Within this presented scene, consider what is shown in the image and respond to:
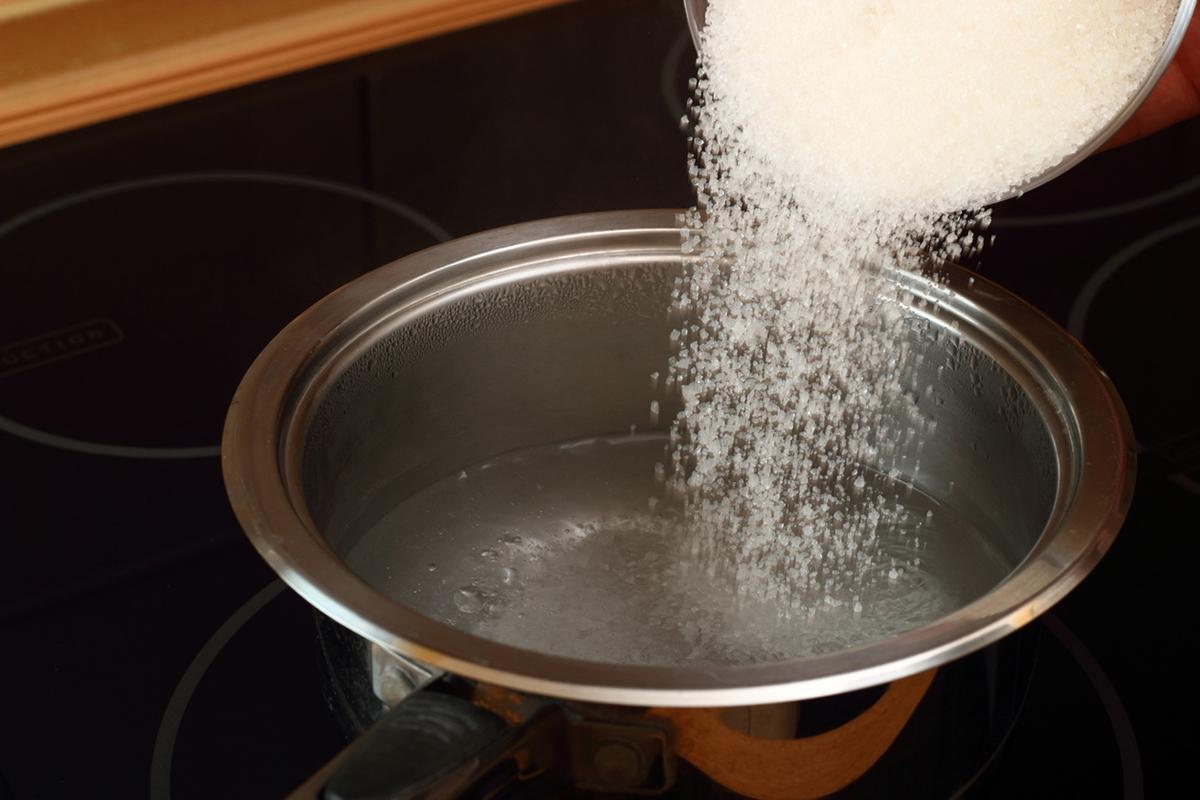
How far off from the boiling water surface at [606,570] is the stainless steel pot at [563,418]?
0.6 inches

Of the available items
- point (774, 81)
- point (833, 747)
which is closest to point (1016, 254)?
point (774, 81)

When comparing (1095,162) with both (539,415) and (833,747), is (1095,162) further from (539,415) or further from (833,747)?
(833,747)

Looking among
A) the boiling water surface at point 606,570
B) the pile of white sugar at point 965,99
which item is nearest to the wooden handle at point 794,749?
the boiling water surface at point 606,570

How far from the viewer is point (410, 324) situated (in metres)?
0.70

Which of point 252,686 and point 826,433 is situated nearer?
point 252,686

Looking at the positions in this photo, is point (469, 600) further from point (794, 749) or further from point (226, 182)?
point (226, 182)

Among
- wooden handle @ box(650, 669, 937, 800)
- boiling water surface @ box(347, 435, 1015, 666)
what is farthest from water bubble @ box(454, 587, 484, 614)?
wooden handle @ box(650, 669, 937, 800)

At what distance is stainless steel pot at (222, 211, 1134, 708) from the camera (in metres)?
0.46

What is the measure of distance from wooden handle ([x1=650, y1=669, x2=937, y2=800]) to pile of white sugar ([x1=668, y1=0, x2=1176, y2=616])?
0.20 m

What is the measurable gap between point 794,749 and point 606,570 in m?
0.26

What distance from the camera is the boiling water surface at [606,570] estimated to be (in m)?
0.68

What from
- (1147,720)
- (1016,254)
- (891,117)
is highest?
(891,117)

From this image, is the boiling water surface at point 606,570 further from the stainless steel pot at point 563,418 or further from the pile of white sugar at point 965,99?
the pile of white sugar at point 965,99

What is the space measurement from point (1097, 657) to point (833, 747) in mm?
230
